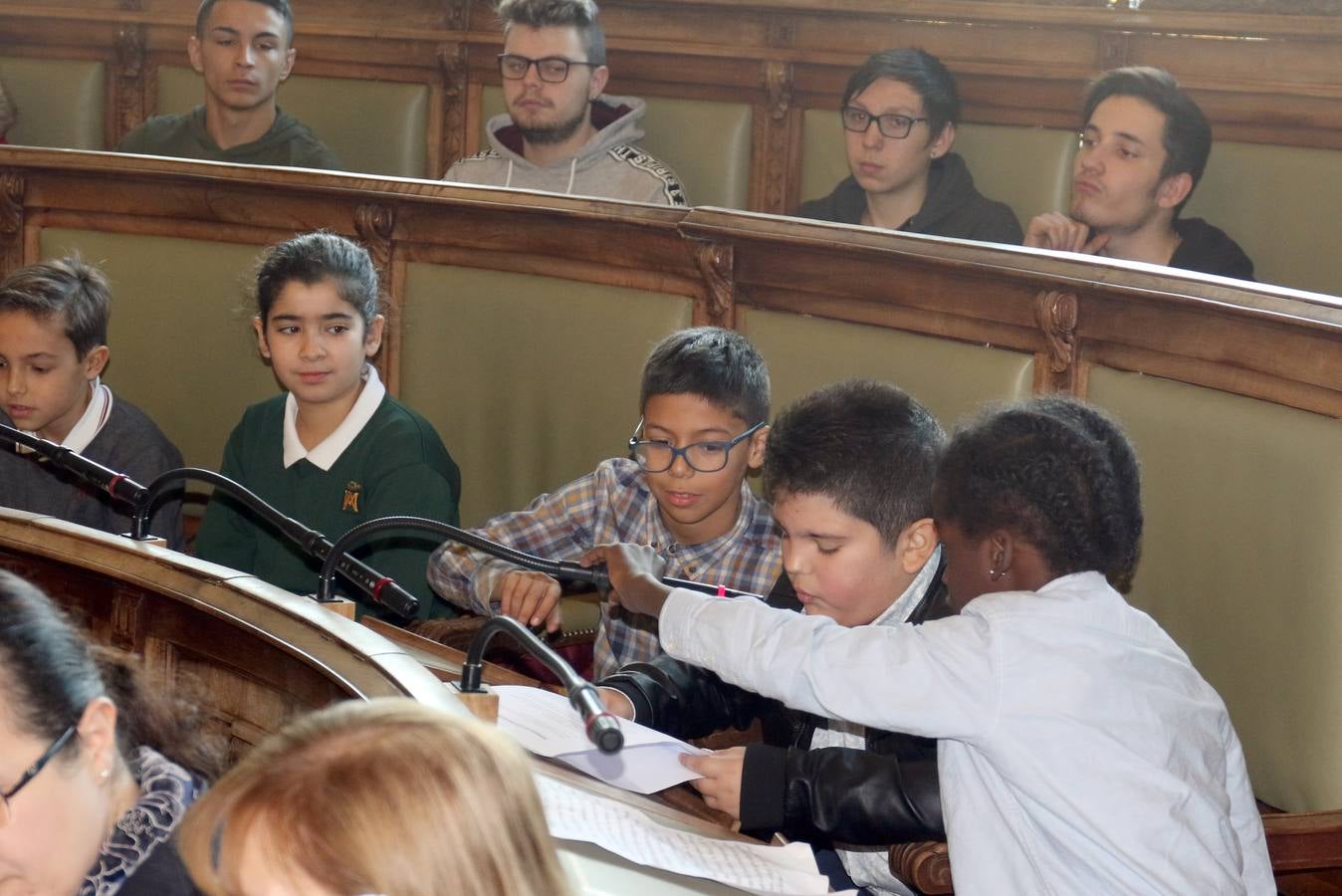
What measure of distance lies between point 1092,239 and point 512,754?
251cm

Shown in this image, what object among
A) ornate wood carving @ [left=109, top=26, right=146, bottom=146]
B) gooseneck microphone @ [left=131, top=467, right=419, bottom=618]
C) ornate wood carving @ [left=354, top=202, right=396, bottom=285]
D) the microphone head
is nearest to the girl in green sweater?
ornate wood carving @ [left=354, top=202, right=396, bottom=285]

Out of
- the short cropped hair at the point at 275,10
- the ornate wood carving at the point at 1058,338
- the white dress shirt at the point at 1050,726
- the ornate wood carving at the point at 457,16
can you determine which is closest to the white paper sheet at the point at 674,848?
the white dress shirt at the point at 1050,726

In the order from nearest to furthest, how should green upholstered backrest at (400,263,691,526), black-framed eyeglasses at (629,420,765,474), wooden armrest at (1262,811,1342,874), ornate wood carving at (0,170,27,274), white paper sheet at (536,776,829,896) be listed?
white paper sheet at (536,776,829,896) → wooden armrest at (1262,811,1342,874) → black-framed eyeglasses at (629,420,765,474) → green upholstered backrest at (400,263,691,526) → ornate wood carving at (0,170,27,274)

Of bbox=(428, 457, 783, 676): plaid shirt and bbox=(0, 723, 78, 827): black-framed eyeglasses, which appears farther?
bbox=(428, 457, 783, 676): plaid shirt

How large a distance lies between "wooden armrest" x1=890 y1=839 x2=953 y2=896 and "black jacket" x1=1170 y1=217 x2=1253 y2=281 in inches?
65.5

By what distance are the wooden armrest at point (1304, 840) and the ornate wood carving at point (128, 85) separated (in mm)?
4088

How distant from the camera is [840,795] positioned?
1.83 metres

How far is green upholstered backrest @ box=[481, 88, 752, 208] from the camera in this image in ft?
13.5

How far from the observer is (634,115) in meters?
4.02

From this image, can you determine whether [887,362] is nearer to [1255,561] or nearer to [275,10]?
[1255,561]

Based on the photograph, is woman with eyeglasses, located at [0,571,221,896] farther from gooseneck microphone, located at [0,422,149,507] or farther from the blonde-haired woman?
gooseneck microphone, located at [0,422,149,507]

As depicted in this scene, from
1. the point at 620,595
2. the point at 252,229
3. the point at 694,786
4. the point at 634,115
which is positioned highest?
the point at 634,115

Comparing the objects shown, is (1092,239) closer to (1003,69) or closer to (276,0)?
(1003,69)

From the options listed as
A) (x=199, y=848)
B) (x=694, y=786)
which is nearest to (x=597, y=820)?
(x=694, y=786)
